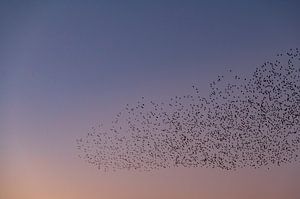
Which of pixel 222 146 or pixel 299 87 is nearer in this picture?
pixel 299 87

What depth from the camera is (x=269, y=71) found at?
10992mm

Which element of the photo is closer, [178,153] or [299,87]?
[299,87]

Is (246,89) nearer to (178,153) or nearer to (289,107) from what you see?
(289,107)

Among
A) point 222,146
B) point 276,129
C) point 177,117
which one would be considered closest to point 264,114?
point 276,129

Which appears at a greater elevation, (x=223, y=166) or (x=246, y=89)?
(x=246, y=89)

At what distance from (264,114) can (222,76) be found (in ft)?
5.01

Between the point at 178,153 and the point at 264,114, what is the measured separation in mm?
2506

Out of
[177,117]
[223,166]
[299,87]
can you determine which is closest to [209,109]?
[177,117]

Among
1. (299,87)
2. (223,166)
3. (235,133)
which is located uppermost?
(299,87)

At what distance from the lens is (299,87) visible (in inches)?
431

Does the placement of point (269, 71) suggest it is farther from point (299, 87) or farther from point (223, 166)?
point (223, 166)

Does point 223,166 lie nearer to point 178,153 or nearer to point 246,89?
point 178,153

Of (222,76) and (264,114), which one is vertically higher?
(222,76)

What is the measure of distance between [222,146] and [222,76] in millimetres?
1920
